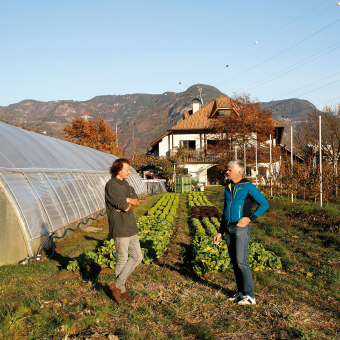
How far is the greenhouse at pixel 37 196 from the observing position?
296 inches

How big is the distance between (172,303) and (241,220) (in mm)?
1467

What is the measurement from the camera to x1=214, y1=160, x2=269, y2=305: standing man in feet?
15.0

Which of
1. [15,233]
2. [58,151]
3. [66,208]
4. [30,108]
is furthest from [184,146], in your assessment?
[30,108]

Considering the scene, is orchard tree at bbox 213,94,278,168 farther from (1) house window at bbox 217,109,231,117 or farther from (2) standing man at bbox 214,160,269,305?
(2) standing man at bbox 214,160,269,305

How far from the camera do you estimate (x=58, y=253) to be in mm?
8367

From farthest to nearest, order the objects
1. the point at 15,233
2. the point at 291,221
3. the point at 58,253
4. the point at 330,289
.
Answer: the point at 291,221 → the point at 58,253 → the point at 15,233 → the point at 330,289

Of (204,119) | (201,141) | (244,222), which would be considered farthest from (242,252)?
(204,119)

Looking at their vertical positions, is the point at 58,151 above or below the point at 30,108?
below

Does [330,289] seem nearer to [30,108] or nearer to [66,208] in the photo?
[66,208]

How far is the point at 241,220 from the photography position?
14.8 ft

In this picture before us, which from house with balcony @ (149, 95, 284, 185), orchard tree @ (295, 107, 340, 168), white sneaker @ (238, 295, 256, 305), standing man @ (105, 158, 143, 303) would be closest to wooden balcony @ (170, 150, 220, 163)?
house with balcony @ (149, 95, 284, 185)

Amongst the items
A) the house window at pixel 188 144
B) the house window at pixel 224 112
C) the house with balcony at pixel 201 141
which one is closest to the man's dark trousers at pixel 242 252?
the house with balcony at pixel 201 141

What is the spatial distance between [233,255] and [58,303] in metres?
2.38

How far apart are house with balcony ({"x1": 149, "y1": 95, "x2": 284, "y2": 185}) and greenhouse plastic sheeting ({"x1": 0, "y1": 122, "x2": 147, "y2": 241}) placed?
2253 centimetres
